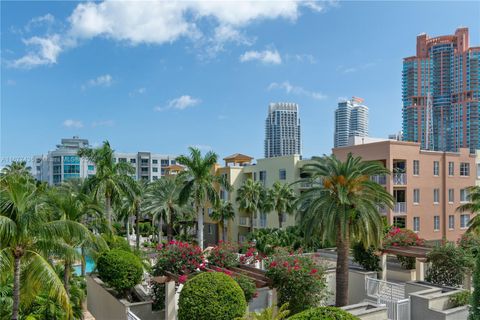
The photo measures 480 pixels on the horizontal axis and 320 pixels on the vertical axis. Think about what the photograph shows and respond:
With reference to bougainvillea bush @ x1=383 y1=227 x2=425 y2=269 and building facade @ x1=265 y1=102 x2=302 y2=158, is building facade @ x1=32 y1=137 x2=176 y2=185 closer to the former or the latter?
building facade @ x1=265 y1=102 x2=302 y2=158

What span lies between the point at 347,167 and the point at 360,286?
18.8 feet

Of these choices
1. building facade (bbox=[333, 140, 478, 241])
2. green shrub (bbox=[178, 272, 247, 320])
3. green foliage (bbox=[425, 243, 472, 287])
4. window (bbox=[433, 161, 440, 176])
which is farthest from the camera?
window (bbox=[433, 161, 440, 176])

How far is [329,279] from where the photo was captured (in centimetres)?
1872

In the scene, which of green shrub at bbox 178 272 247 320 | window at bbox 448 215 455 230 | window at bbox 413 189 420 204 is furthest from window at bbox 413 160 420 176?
→ green shrub at bbox 178 272 247 320

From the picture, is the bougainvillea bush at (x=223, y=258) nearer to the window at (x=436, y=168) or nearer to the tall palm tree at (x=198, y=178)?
the tall palm tree at (x=198, y=178)

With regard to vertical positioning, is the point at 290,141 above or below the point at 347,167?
above

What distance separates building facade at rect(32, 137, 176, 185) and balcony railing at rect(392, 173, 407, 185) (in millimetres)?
65616

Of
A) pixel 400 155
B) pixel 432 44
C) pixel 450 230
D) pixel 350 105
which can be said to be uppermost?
pixel 432 44

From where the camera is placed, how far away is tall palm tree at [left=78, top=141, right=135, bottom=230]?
91.5 feet

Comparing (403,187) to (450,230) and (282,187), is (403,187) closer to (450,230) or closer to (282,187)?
(450,230)

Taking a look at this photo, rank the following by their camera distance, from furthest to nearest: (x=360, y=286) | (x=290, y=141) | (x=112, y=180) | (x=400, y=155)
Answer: (x=290, y=141) → (x=400, y=155) → (x=112, y=180) → (x=360, y=286)

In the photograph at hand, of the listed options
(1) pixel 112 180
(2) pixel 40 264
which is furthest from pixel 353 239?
(1) pixel 112 180

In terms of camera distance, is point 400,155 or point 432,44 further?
point 432,44

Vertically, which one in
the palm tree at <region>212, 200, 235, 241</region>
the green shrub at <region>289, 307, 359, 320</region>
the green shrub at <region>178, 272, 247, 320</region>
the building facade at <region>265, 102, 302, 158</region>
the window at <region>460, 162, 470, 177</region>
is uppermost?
the building facade at <region>265, 102, 302, 158</region>
